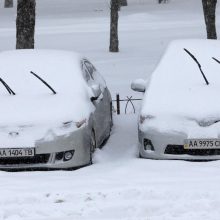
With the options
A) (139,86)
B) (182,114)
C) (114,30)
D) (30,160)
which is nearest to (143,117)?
(182,114)

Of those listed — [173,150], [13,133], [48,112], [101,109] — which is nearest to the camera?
[13,133]

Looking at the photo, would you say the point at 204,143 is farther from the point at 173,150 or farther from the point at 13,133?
the point at 13,133

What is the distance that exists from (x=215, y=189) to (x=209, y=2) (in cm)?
1216

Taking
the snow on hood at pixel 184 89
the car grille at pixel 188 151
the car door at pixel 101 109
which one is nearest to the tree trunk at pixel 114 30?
the car door at pixel 101 109

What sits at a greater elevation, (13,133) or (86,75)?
(86,75)

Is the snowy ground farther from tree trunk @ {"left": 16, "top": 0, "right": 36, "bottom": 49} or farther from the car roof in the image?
tree trunk @ {"left": 16, "top": 0, "right": 36, "bottom": 49}

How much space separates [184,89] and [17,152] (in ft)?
7.64

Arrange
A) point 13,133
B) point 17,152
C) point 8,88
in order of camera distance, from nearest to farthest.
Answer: point 17,152, point 13,133, point 8,88

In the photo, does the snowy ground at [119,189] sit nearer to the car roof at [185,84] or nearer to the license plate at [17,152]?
the license plate at [17,152]

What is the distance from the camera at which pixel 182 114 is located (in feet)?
23.4

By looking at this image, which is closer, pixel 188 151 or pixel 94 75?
pixel 188 151

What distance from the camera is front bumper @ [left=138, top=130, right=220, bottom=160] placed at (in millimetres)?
6988

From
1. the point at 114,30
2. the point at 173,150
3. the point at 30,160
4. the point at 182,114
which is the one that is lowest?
the point at 114,30

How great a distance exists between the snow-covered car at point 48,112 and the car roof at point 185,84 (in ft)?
2.74
